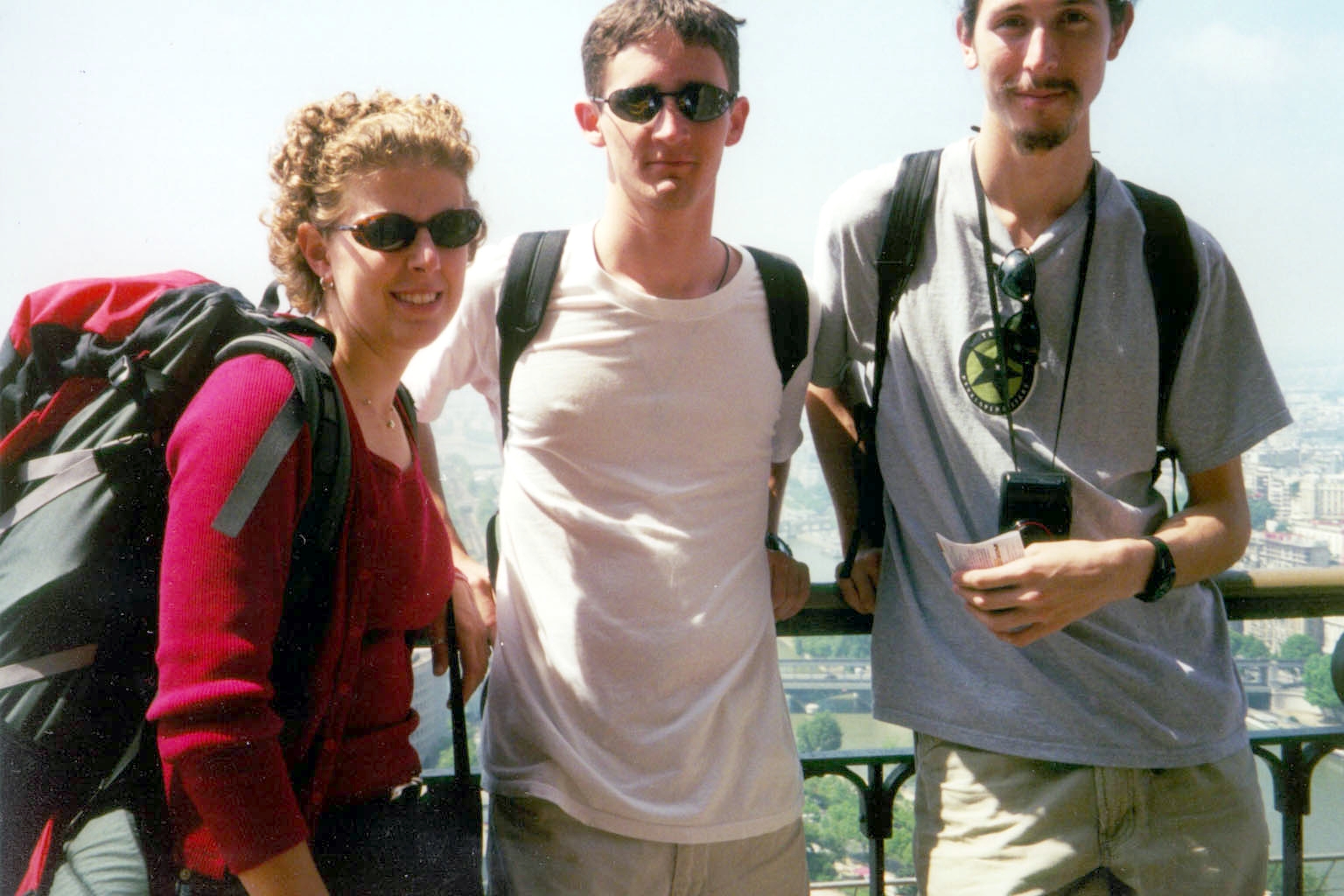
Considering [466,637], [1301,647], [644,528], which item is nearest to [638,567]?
[644,528]

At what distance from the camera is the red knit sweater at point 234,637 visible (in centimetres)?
156

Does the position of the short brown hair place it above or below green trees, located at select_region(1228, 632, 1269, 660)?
above

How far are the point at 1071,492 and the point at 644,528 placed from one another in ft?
2.97

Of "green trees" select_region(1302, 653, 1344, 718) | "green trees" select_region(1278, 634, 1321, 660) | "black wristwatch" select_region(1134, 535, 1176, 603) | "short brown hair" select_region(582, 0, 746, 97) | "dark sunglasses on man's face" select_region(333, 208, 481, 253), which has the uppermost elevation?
"short brown hair" select_region(582, 0, 746, 97)

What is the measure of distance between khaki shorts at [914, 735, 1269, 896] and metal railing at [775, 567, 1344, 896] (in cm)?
26

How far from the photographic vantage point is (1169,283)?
2.37m

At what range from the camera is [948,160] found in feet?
8.35

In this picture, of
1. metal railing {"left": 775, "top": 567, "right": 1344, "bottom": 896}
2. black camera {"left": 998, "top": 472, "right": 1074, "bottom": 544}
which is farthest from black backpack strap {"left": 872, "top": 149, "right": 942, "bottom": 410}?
metal railing {"left": 775, "top": 567, "right": 1344, "bottom": 896}

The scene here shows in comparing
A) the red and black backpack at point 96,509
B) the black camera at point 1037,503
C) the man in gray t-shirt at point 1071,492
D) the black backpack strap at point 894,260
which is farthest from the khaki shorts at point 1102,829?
the red and black backpack at point 96,509

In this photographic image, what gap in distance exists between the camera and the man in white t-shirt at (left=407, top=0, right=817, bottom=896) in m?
2.20

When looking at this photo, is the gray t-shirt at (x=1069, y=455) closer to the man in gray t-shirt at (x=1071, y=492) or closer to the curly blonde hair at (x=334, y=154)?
the man in gray t-shirt at (x=1071, y=492)

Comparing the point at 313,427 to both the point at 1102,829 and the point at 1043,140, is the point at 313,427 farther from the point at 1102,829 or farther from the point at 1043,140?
the point at 1102,829

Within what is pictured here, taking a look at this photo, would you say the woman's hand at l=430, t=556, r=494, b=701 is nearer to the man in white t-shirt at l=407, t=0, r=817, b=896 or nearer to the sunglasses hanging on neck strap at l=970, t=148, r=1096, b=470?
the man in white t-shirt at l=407, t=0, r=817, b=896

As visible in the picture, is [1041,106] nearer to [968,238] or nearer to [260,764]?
[968,238]
